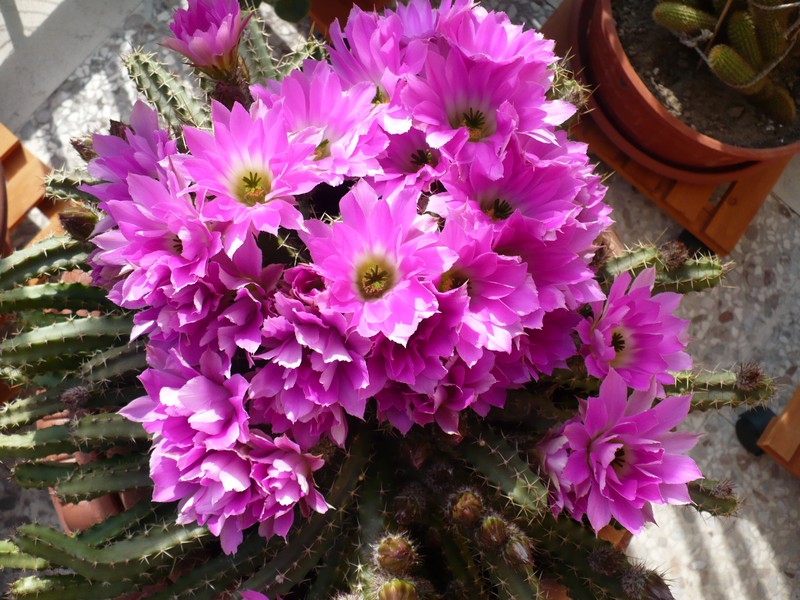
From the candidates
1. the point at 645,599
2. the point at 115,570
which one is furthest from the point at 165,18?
the point at 645,599

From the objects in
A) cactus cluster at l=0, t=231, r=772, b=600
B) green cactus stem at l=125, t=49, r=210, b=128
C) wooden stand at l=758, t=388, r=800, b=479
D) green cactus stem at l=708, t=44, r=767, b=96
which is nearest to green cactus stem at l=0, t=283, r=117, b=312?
cactus cluster at l=0, t=231, r=772, b=600

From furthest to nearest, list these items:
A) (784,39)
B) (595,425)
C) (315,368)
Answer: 1. (784,39)
2. (595,425)
3. (315,368)

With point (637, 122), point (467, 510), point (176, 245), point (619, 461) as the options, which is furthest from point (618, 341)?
point (637, 122)

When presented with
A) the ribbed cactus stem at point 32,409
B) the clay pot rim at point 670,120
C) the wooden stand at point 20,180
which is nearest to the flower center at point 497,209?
the ribbed cactus stem at point 32,409

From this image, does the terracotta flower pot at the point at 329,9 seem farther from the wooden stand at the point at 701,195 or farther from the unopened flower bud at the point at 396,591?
the unopened flower bud at the point at 396,591

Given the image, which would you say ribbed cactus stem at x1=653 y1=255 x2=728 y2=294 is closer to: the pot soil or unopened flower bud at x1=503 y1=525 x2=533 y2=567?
unopened flower bud at x1=503 y1=525 x2=533 y2=567

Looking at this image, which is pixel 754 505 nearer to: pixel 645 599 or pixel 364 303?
pixel 645 599
